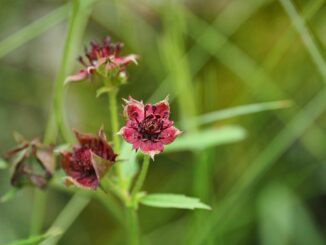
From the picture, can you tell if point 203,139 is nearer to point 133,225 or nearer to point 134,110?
point 133,225

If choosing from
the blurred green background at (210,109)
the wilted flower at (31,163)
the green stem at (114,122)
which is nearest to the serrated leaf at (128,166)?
the green stem at (114,122)

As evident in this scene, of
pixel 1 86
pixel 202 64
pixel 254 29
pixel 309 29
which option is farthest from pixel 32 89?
pixel 309 29

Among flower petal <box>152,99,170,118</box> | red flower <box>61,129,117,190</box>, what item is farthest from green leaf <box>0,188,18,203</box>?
flower petal <box>152,99,170,118</box>

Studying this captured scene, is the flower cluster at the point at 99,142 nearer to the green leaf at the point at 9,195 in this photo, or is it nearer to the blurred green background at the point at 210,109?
the green leaf at the point at 9,195

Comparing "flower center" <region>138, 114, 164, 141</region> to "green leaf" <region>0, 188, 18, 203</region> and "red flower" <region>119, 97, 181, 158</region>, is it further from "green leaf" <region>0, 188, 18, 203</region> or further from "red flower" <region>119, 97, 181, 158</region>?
"green leaf" <region>0, 188, 18, 203</region>

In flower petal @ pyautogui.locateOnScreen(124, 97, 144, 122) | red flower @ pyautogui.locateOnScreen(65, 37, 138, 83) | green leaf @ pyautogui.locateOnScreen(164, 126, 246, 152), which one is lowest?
flower petal @ pyautogui.locateOnScreen(124, 97, 144, 122)

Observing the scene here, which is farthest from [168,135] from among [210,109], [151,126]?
[210,109]
